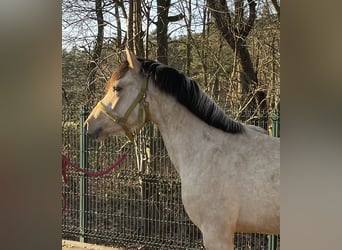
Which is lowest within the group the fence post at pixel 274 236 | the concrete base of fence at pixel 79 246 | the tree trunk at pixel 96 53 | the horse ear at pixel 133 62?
the concrete base of fence at pixel 79 246

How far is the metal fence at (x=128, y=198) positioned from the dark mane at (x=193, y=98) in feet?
4.11

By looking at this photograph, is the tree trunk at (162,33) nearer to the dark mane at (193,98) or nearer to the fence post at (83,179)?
the fence post at (83,179)

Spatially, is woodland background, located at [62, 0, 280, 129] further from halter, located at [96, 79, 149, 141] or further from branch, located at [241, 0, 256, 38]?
halter, located at [96, 79, 149, 141]

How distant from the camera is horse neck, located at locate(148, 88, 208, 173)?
81.7 inches

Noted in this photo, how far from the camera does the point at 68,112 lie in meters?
3.76

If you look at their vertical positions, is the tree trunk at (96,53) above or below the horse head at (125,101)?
above

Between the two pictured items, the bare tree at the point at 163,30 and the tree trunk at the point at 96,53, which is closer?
the bare tree at the point at 163,30

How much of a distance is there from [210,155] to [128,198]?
5.55ft

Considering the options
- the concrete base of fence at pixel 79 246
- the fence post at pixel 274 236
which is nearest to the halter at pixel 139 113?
the fence post at pixel 274 236

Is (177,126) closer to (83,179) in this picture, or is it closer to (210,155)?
(210,155)

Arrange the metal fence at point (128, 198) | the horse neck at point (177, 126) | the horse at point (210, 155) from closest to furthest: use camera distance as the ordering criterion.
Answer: the horse at point (210, 155) → the horse neck at point (177, 126) → the metal fence at point (128, 198)

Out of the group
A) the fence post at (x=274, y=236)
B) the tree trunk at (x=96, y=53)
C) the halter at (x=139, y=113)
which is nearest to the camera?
the halter at (x=139, y=113)

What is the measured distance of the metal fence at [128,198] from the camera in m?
3.32
